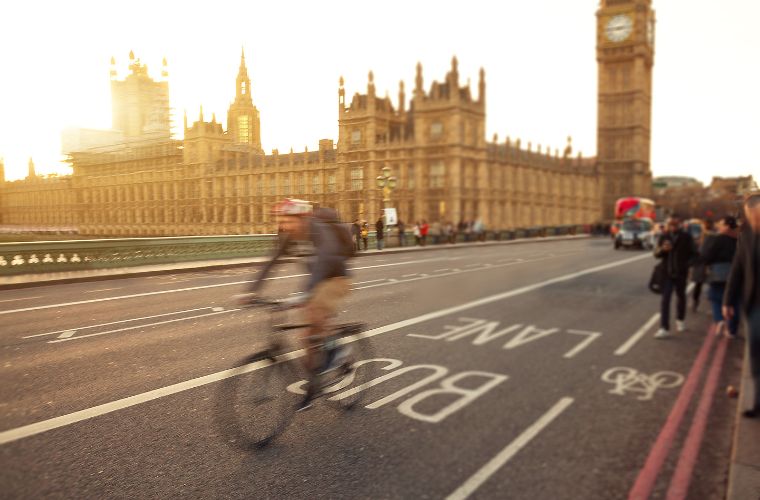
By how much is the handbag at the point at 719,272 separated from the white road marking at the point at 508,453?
5523mm

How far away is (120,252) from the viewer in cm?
1953

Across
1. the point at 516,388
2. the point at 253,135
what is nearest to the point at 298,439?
the point at 516,388

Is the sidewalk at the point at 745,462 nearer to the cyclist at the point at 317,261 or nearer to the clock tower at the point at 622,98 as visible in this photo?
the cyclist at the point at 317,261

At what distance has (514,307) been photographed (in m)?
12.5

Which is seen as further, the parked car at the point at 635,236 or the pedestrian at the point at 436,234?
the pedestrian at the point at 436,234

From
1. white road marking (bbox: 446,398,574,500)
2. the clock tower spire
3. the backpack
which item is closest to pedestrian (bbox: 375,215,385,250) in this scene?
the clock tower spire

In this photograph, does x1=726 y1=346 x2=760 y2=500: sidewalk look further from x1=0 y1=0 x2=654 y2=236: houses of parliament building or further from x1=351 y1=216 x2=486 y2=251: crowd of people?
x1=351 y1=216 x2=486 y2=251: crowd of people

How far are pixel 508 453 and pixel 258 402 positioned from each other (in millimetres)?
2335

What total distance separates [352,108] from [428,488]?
84.2ft

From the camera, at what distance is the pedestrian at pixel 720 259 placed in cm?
989

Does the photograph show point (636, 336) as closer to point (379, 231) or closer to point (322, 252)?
point (322, 252)

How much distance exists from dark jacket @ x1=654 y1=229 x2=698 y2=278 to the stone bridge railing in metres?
8.64

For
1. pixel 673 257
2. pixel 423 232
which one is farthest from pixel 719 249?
pixel 423 232

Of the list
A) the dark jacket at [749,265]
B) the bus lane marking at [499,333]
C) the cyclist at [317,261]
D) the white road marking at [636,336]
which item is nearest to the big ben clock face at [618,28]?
the white road marking at [636,336]
